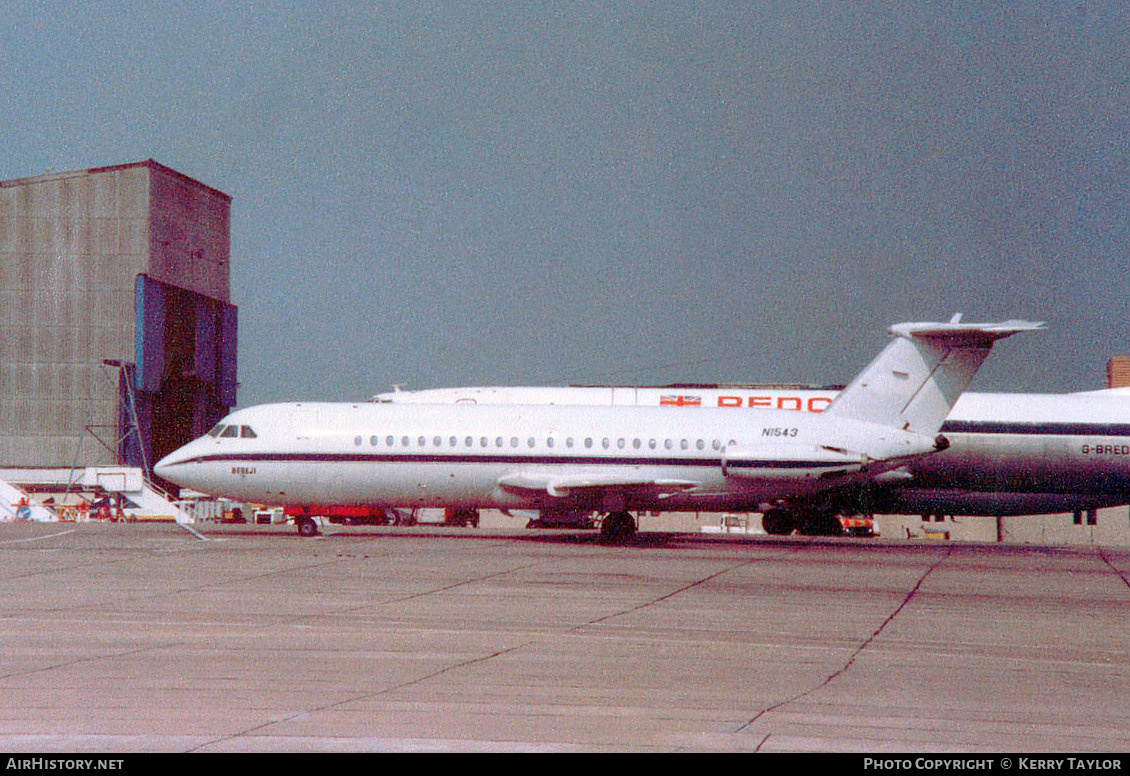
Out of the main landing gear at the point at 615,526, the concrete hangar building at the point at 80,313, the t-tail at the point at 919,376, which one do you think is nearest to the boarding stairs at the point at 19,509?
the concrete hangar building at the point at 80,313

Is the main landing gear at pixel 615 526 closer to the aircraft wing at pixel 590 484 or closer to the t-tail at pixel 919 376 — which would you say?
the aircraft wing at pixel 590 484

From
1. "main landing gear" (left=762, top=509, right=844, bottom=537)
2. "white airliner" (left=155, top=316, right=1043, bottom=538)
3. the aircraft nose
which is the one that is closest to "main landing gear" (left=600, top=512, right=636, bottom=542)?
"white airliner" (left=155, top=316, right=1043, bottom=538)

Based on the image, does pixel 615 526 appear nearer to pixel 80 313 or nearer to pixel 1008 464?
pixel 1008 464

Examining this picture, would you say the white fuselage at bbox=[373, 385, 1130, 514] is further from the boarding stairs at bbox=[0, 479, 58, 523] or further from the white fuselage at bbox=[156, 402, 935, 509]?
the boarding stairs at bbox=[0, 479, 58, 523]

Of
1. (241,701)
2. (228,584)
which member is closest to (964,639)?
(241,701)

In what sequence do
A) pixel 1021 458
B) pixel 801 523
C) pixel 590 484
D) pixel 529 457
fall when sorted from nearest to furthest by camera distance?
pixel 590 484 → pixel 529 457 → pixel 1021 458 → pixel 801 523

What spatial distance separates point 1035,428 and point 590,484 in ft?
55.1

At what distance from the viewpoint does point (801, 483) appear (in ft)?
106

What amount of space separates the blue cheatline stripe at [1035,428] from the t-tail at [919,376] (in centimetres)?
763

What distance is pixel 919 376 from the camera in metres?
32.0

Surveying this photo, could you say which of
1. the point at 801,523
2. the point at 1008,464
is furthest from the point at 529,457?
the point at 1008,464

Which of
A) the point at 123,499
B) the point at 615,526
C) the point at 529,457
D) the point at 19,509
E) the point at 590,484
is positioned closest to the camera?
Result: the point at 590,484

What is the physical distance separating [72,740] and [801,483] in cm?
2595

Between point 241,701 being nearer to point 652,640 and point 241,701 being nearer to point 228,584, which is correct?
point 652,640
